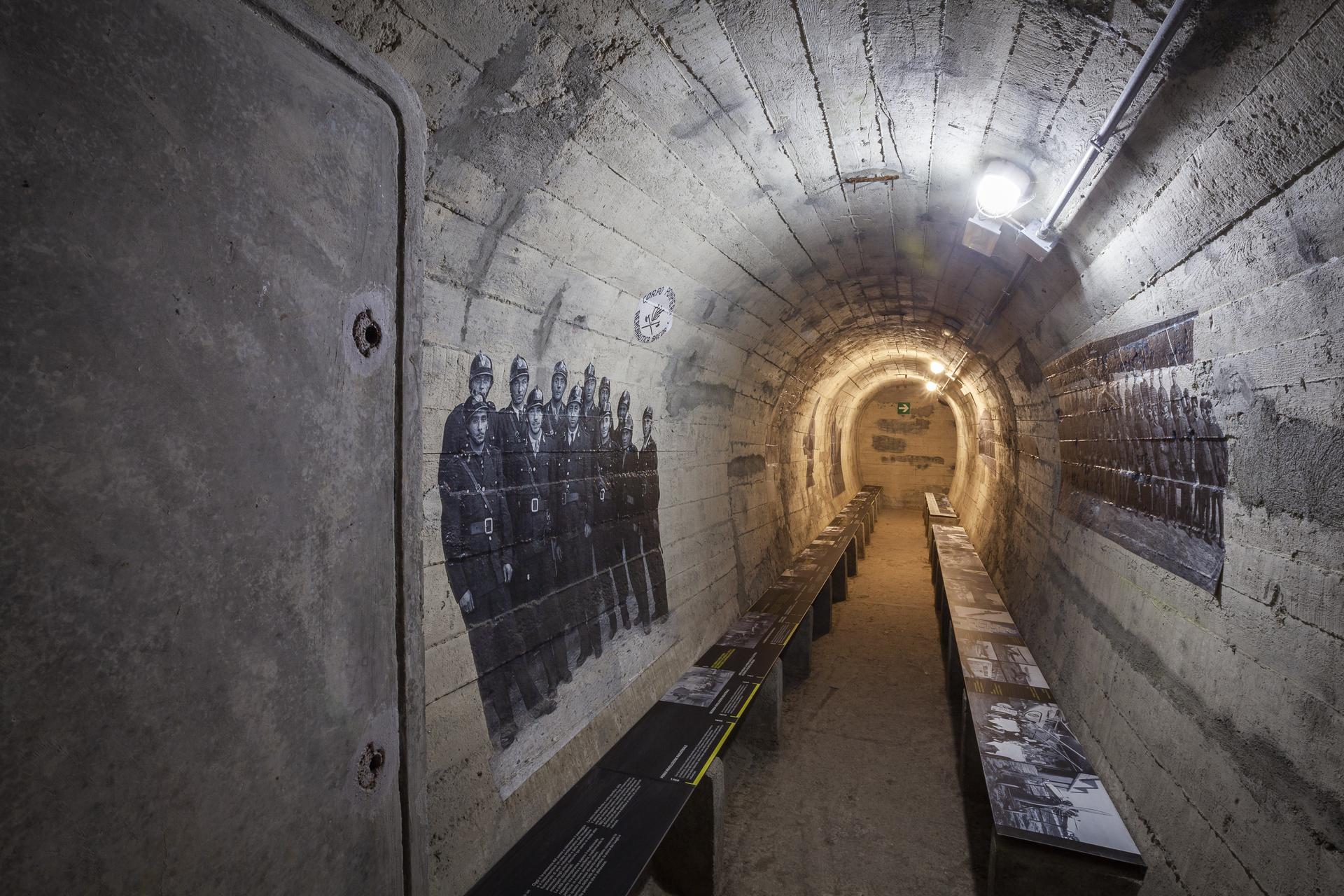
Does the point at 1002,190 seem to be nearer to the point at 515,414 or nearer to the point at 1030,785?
the point at 515,414

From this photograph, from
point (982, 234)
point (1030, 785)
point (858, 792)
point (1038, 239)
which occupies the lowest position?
point (858, 792)

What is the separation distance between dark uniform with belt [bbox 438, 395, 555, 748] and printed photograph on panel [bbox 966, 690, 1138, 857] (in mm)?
2519

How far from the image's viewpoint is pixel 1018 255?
472 cm

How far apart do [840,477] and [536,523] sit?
13.8 m

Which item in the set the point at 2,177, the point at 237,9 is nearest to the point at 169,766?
the point at 2,177

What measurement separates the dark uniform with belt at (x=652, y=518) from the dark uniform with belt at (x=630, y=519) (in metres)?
0.06

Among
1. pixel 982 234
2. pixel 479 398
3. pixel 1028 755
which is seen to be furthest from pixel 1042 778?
pixel 479 398

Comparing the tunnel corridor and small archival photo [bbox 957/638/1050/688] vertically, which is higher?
the tunnel corridor

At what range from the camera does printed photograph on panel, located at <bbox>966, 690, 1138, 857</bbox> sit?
3.07 metres

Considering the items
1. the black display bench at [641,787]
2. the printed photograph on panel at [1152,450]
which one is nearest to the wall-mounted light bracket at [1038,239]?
the printed photograph on panel at [1152,450]

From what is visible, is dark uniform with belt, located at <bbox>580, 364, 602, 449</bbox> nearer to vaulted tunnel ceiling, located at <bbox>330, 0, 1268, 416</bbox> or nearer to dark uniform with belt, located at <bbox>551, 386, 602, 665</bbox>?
dark uniform with belt, located at <bbox>551, 386, 602, 665</bbox>

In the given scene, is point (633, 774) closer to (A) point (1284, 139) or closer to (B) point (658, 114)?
(B) point (658, 114)

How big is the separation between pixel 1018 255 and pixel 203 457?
5.12 m

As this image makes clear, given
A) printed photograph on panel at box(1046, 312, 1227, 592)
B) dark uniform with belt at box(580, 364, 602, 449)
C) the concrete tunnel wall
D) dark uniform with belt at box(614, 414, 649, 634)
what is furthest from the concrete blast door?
printed photograph on panel at box(1046, 312, 1227, 592)
